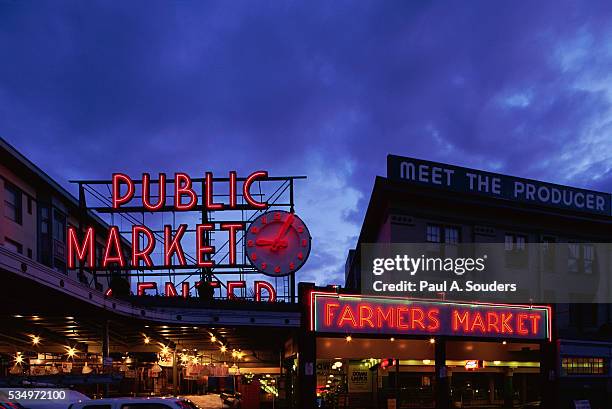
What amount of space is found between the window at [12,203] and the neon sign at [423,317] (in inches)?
833

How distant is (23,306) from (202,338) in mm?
15809

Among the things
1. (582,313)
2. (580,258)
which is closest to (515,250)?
(580,258)

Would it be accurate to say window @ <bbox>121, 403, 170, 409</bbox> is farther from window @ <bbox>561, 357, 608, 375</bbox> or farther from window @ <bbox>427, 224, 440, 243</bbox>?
window @ <bbox>561, 357, 608, 375</bbox>

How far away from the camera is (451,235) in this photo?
41875mm

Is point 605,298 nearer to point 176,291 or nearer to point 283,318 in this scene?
point 283,318

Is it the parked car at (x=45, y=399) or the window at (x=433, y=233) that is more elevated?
the window at (x=433, y=233)

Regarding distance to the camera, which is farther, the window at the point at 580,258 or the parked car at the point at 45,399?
the window at the point at 580,258

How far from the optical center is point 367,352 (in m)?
36.5

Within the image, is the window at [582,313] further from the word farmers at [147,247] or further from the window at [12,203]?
the window at [12,203]

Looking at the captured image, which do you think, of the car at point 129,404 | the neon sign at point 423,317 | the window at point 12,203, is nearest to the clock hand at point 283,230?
the neon sign at point 423,317

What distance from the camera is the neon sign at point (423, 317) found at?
29.4m

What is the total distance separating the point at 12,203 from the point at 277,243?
54.4 ft

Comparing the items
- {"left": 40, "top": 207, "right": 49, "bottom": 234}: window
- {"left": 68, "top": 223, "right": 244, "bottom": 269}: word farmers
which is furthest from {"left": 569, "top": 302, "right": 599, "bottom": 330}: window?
{"left": 40, "top": 207, "right": 49, "bottom": 234}: window

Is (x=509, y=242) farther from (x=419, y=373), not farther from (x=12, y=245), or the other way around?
(x=12, y=245)
